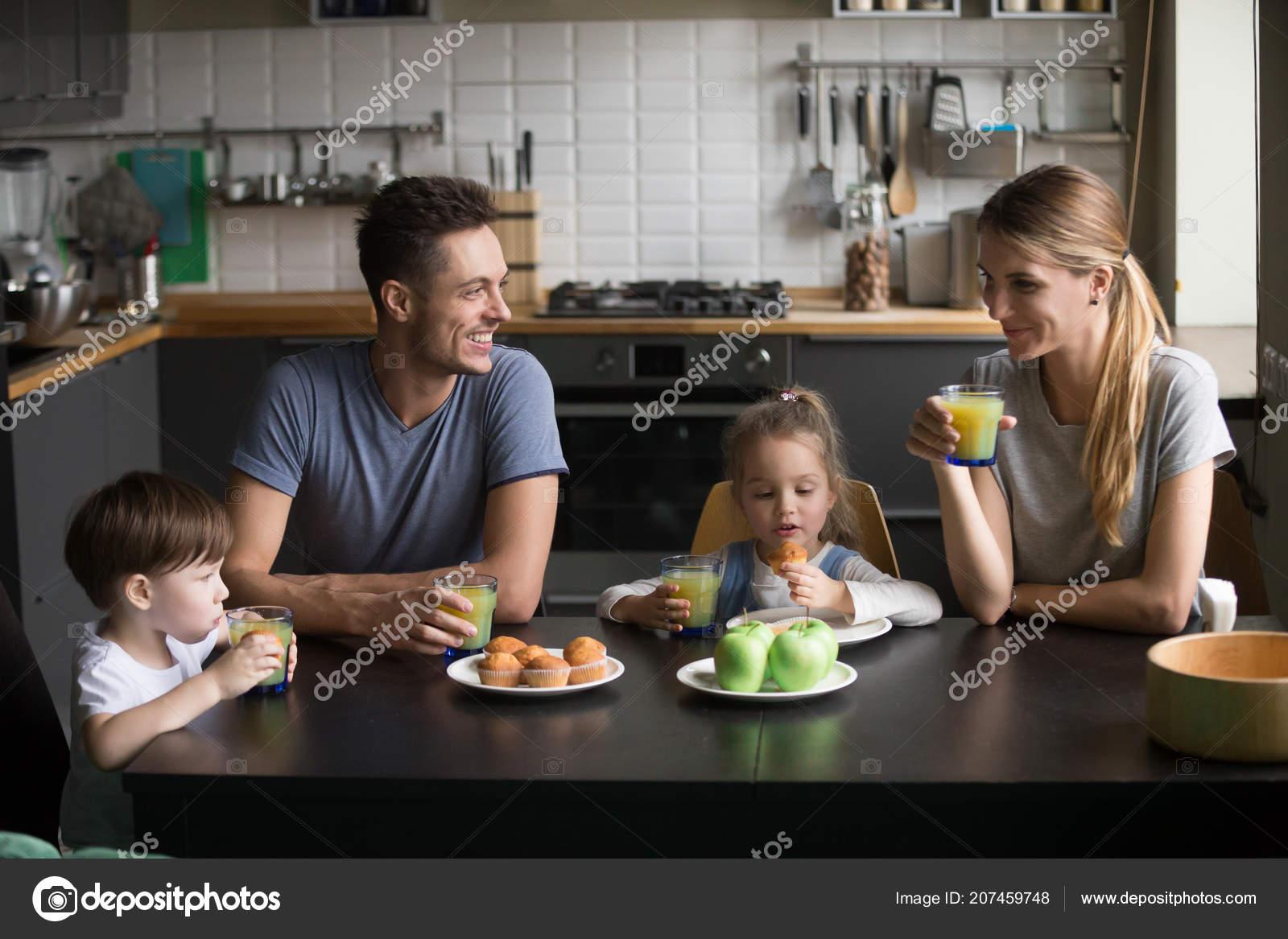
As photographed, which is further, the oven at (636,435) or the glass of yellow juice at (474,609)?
the oven at (636,435)

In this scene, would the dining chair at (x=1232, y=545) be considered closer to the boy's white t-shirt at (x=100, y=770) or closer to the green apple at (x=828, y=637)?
the green apple at (x=828, y=637)

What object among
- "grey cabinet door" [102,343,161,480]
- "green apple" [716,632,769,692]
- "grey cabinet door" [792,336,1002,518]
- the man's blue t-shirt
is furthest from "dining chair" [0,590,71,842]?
"grey cabinet door" [792,336,1002,518]

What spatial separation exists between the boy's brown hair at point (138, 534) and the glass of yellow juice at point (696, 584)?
0.54 m

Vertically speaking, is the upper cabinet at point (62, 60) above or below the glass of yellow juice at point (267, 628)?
above

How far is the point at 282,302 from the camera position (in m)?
4.44

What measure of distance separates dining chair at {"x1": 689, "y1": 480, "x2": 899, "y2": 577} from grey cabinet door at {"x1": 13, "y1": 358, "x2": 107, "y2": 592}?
178cm

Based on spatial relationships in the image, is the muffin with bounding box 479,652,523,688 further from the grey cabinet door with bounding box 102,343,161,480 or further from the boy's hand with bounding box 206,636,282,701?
the grey cabinet door with bounding box 102,343,161,480

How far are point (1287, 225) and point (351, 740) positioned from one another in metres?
1.90

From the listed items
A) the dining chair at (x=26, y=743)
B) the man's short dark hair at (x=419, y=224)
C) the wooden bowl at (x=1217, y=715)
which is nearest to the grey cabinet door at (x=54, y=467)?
the man's short dark hair at (x=419, y=224)

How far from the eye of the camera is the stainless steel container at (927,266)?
13.6 ft

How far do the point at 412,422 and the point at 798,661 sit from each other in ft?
2.97

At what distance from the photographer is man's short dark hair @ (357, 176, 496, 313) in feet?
7.00

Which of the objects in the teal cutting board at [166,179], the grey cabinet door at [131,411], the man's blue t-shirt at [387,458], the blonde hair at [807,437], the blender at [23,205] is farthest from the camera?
the teal cutting board at [166,179]
